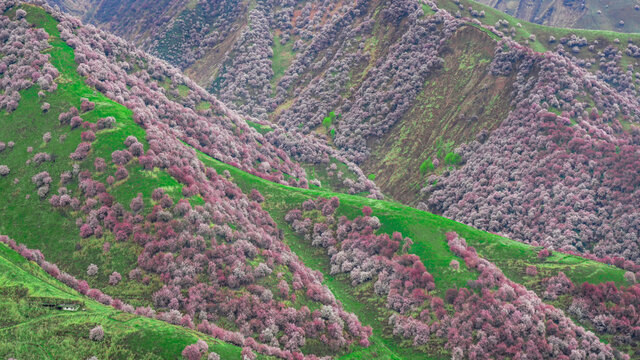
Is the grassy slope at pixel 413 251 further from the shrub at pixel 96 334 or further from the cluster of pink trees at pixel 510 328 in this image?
the shrub at pixel 96 334

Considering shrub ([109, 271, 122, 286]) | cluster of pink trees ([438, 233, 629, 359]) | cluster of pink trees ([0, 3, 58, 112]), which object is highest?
cluster of pink trees ([438, 233, 629, 359])

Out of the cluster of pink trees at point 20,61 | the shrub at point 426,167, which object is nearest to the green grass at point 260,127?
the shrub at point 426,167

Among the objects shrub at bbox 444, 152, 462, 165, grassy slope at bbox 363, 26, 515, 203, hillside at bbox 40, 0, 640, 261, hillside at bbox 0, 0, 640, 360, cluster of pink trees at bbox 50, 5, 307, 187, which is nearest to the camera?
hillside at bbox 0, 0, 640, 360

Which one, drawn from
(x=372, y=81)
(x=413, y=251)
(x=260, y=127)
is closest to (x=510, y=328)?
(x=413, y=251)

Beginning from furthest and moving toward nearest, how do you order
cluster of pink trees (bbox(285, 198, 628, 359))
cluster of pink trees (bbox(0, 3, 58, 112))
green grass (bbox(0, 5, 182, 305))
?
cluster of pink trees (bbox(0, 3, 58, 112))
cluster of pink trees (bbox(285, 198, 628, 359))
green grass (bbox(0, 5, 182, 305))

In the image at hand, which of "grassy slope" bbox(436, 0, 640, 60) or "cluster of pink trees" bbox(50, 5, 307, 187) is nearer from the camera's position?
"cluster of pink trees" bbox(50, 5, 307, 187)

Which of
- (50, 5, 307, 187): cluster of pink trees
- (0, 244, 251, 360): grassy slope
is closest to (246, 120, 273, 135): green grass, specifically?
(50, 5, 307, 187): cluster of pink trees

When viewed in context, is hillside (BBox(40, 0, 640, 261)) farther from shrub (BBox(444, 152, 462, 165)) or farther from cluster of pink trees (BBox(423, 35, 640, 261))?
shrub (BBox(444, 152, 462, 165))

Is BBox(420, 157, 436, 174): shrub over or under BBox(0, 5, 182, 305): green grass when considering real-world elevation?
over
